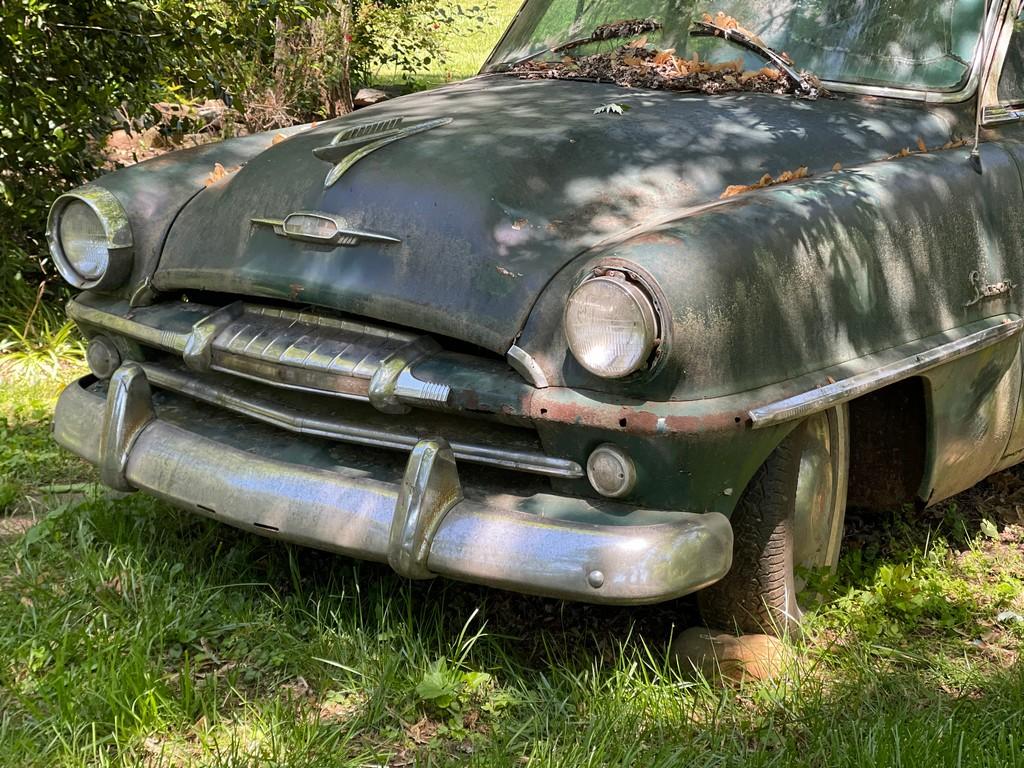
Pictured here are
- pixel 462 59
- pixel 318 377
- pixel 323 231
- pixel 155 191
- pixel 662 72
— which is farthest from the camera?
pixel 462 59

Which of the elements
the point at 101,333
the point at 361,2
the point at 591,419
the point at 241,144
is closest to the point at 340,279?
the point at 591,419

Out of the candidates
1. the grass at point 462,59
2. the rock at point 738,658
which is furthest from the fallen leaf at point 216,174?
the grass at point 462,59

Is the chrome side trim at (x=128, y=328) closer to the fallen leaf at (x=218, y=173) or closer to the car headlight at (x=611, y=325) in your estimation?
the fallen leaf at (x=218, y=173)

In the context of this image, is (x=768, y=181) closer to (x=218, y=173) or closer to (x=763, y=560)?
(x=763, y=560)

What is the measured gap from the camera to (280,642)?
302 centimetres

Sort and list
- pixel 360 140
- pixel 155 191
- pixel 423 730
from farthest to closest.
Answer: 1. pixel 155 191
2. pixel 360 140
3. pixel 423 730

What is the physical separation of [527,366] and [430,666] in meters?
0.79

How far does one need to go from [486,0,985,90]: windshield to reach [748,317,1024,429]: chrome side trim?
2.57ft

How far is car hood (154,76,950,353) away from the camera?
279cm

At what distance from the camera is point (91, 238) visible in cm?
343

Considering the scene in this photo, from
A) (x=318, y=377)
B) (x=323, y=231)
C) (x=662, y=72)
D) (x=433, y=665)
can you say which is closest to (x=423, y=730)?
(x=433, y=665)

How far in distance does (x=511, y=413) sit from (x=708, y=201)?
33.4 inches

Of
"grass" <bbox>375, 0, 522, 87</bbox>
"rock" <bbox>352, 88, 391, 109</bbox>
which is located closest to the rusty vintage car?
"rock" <bbox>352, 88, 391, 109</bbox>

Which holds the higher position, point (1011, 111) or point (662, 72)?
point (662, 72)
